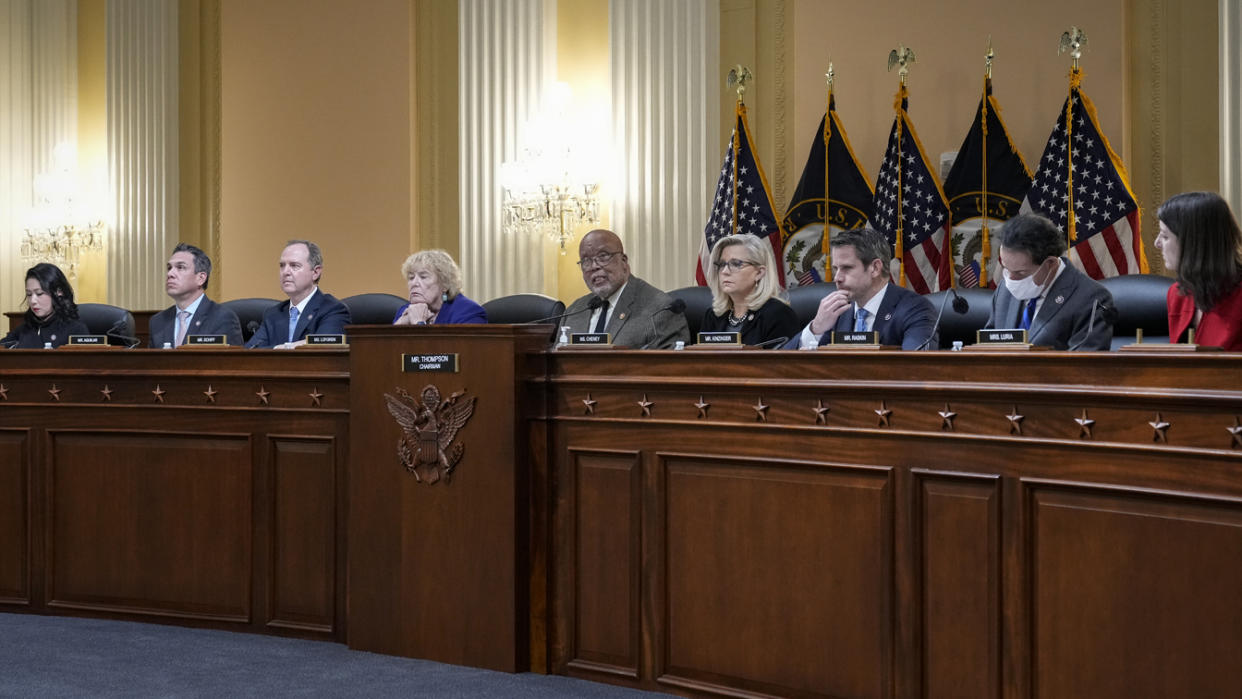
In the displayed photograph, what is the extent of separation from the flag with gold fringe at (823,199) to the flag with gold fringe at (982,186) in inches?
20.6

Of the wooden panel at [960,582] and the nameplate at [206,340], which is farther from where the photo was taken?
the nameplate at [206,340]

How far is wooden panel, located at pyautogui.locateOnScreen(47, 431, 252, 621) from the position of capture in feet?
13.1

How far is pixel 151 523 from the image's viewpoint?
408 centimetres

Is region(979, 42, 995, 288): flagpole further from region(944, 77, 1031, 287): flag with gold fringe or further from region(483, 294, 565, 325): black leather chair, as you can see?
region(483, 294, 565, 325): black leather chair

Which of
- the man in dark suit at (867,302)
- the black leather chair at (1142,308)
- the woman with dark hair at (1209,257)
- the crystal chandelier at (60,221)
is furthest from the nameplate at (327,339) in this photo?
the crystal chandelier at (60,221)

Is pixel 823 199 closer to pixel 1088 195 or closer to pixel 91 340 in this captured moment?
pixel 1088 195

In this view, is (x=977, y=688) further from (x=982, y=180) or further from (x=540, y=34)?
(x=540, y=34)

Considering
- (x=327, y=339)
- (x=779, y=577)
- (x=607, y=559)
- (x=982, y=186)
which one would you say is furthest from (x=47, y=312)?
(x=982, y=186)

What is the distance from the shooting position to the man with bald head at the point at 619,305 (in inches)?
172

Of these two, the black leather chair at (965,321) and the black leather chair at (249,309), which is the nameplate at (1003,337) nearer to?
the black leather chair at (965,321)

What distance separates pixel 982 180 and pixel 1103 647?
401 cm

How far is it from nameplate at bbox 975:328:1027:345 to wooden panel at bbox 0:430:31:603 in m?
3.28

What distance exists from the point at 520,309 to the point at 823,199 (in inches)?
71.6

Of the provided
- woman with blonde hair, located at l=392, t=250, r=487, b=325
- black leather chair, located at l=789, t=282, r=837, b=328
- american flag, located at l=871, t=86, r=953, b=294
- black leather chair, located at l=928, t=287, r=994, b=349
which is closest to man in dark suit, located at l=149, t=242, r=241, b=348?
woman with blonde hair, located at l=392, t=250, r=487, b=325
